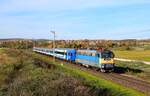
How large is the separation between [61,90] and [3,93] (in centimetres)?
281

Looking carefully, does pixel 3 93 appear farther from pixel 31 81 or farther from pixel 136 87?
pixel 136 87

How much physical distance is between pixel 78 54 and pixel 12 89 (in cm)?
4204

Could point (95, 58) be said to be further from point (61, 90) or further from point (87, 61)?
point (61, 90)

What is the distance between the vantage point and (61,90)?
677 inches

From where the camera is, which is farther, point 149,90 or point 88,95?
point 149,90

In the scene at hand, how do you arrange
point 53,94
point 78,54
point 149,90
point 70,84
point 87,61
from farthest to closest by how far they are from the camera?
1. point 78,54
2. point 87,61
3. point 149,90
4. point 70,84
5. point 53,94

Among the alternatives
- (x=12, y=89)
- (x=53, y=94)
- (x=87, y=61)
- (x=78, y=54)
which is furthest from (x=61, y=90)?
(x=78, y=54)

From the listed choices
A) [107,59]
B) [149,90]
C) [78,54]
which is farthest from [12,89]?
[78,54]

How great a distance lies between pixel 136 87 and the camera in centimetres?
2914

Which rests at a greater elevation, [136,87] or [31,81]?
[31,81]

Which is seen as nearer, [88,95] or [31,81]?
[88,95]

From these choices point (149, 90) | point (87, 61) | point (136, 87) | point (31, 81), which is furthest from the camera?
point (87, 61)

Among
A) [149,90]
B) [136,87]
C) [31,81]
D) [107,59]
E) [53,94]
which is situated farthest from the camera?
[107,59]

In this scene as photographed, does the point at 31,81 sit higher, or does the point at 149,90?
the point at 31,81
